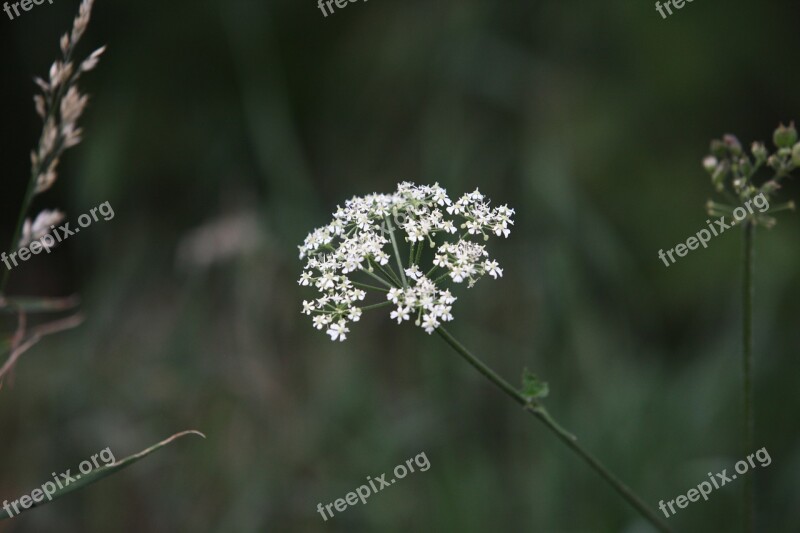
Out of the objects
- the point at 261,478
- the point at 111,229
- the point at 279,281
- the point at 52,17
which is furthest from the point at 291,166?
the point at 52,17

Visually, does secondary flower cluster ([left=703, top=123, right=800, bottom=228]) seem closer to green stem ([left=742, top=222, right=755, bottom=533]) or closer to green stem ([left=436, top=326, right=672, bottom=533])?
green stem ([left=742, top=222, right=755, bottom=533])

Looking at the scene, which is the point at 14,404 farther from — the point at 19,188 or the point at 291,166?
the point at 291,166

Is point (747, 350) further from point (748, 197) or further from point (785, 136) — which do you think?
point (785, 136)
